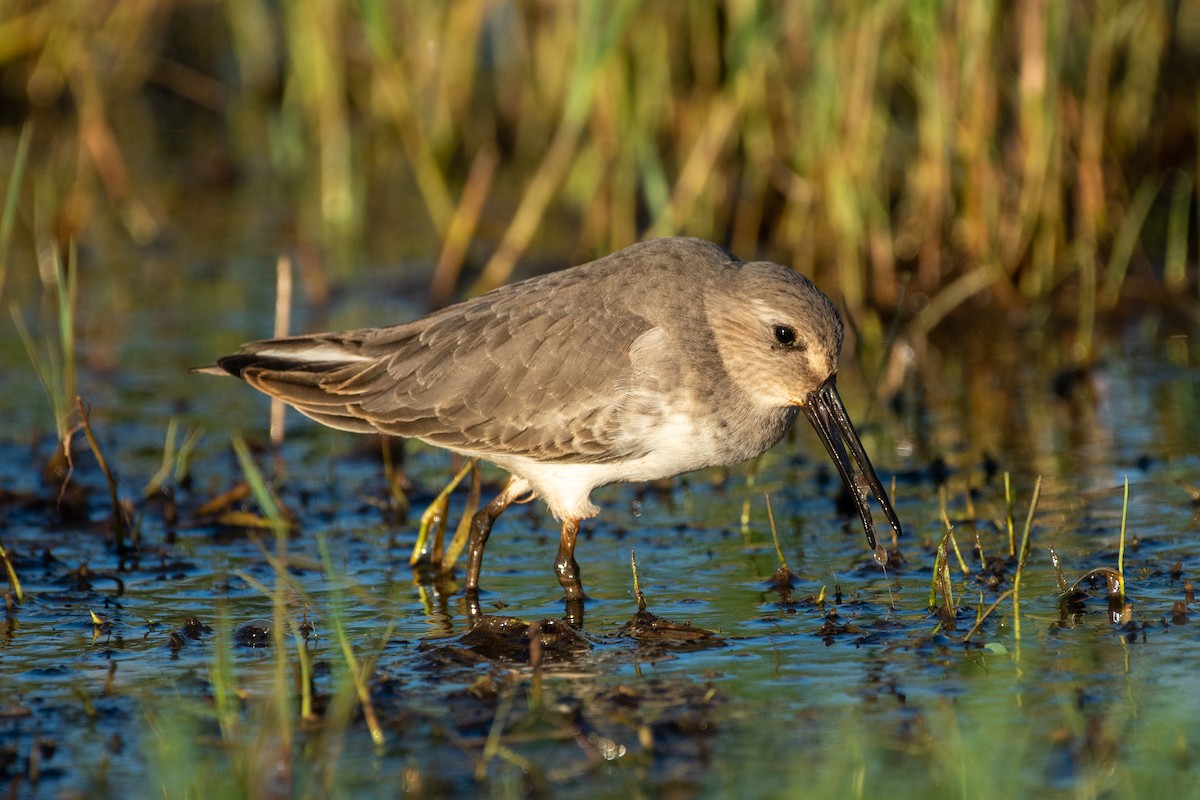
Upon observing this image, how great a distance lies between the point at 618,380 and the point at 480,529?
2.98ft

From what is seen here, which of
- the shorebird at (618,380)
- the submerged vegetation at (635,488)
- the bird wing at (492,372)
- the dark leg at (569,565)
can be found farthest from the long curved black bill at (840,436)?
the dark leg at (569,565)

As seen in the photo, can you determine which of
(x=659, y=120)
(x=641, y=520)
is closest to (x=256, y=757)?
(x=641, y=520)

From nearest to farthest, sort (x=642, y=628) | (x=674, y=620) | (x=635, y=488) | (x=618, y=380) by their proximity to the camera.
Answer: (x=642, y=628)
(x=674, y=620)
(x=618, y=380)
(x=635, y=488)

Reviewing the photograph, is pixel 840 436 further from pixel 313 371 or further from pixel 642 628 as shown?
pixel 313 371

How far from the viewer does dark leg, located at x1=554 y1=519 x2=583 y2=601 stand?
6.29m

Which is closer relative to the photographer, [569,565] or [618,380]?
[618,380]

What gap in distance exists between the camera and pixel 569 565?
6320mm

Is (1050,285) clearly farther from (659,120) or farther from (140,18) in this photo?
(140,18)

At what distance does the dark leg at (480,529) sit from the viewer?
6.45 meters

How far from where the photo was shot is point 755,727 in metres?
4.88

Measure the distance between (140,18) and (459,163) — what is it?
354cm

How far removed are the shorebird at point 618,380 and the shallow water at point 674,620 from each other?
0.52 meters

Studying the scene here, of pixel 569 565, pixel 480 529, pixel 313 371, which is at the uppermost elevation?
pixel 313 371

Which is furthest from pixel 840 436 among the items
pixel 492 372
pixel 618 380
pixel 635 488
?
pixel 635 488
